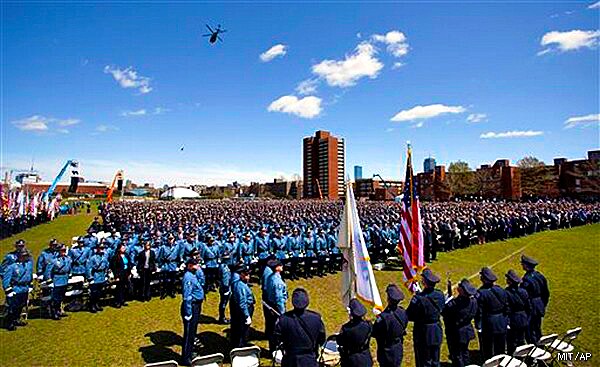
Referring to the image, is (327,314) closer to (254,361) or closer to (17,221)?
(254,361)

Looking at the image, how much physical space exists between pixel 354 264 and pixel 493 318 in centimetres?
272

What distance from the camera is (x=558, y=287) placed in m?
12.7

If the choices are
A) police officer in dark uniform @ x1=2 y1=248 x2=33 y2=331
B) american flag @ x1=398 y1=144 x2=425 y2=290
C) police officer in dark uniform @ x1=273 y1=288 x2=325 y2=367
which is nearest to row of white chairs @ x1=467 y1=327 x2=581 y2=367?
american flag @ x1=398 y1=144 x2=425 y2=290

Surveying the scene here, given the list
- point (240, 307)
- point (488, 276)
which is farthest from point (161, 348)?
point (488, 276)

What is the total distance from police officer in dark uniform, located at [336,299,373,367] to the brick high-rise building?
7851 centimetres

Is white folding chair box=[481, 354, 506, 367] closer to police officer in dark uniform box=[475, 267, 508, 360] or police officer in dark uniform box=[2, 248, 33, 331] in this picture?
police officer in dark uniform box=[475, 267, 508, 360]

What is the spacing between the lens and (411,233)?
27.8 feet

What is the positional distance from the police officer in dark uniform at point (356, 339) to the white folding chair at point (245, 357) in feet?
4.78

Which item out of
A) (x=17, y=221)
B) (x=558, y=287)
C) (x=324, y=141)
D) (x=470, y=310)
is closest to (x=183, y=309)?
(x=470, y=310)

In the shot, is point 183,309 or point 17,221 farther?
point 17,221

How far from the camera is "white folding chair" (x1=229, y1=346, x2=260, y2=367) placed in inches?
214

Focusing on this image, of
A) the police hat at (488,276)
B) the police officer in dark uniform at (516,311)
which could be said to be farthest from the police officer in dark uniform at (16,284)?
the police officer in dark uniform at (516,311)

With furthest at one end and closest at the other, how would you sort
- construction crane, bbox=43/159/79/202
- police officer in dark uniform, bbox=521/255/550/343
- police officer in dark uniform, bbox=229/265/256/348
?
construction crane, bbox=43/159/79/202 < police officer in dark uniform, bbox=521/255/550/343 < police officer in dark uniform, bbox=229/265/256/348

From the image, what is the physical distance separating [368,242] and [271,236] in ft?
17.2
